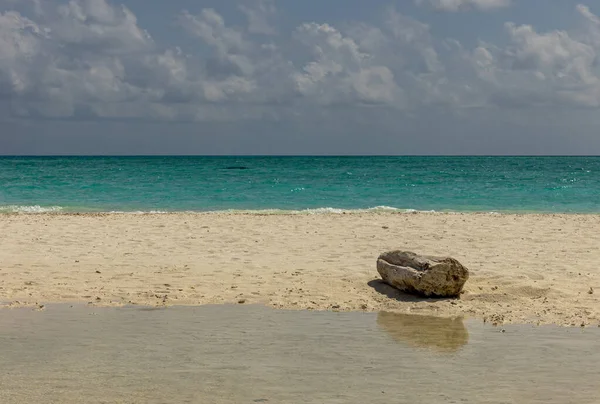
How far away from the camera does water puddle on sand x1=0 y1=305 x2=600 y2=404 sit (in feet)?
20.9

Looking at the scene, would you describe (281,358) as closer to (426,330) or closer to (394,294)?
(426,330)

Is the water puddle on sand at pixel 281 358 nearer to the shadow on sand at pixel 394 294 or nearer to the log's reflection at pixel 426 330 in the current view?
the log's reflection at pixel 426 330

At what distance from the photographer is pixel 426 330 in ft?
29.4

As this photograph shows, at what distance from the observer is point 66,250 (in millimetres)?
14766

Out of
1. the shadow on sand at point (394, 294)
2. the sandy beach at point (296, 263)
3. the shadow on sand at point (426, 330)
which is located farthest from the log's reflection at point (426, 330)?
the shadow on sand at point (394, 294)

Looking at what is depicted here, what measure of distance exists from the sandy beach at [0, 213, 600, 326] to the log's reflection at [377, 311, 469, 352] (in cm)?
42

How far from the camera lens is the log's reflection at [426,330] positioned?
27.1 ft

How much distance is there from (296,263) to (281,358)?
5.80 meters

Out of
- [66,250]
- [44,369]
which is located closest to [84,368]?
[44,369]

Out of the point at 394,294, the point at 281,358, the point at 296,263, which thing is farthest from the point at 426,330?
the point at 296,263

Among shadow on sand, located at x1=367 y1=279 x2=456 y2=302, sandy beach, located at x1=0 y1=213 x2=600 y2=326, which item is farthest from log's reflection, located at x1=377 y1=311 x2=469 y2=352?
shadow on sand, located at x1=367 y1=279 x2=456 y2=302

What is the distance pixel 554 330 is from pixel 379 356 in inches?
106

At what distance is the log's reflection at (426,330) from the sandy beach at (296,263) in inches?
16.6

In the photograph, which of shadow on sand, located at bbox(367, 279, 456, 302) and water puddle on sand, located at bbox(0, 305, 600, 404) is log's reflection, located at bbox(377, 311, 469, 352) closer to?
water puddle on sand, located at bbox(0, 305, 600, 404)
